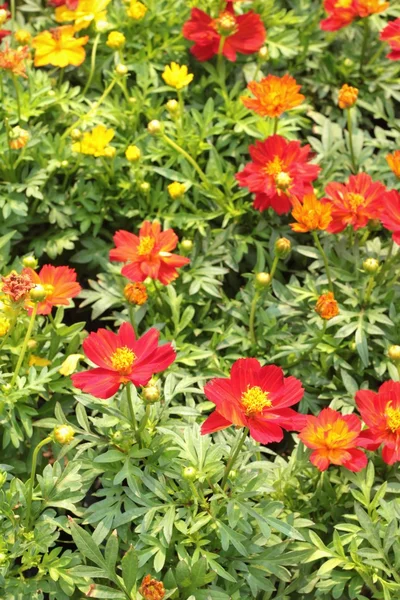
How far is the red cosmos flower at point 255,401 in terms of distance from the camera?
4.52ft

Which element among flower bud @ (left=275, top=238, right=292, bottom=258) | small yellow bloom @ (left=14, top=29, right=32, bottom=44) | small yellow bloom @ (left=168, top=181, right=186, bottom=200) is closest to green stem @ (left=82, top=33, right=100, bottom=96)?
small yellow bloom @ (left=14, top=29, right=32, bottom=44)

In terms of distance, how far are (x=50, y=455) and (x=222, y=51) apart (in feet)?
3.75

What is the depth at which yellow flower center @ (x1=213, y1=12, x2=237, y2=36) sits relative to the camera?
6.83 feet

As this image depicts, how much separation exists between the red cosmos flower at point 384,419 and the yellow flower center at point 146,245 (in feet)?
1.79

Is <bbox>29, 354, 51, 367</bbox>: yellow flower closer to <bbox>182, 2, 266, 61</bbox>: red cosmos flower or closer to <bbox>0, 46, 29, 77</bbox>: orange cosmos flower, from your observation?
<bbox>0, 46, 29, 77</bbox>: orange cosmos flower

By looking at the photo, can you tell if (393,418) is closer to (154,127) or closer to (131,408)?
(131,408)

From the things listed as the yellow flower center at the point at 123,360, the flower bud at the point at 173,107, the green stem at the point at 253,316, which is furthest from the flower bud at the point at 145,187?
the yellow flower center at the point at 123,360

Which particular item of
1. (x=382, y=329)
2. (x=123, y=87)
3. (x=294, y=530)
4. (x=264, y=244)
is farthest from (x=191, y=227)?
(x=294, y=530)

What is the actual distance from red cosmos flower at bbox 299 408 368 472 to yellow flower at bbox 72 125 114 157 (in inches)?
34.5

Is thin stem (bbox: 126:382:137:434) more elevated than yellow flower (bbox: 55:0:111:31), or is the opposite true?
yellow flower (bbox: 55:0:111:31)

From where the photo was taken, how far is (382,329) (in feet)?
6.15

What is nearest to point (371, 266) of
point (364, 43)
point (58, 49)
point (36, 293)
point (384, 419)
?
point (384, 419)

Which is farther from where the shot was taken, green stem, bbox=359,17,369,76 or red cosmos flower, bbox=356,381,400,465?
green stem, bbox=359,17,369,76

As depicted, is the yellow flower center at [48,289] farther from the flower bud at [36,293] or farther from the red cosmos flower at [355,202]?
the red cosmos flower at [355,202]
